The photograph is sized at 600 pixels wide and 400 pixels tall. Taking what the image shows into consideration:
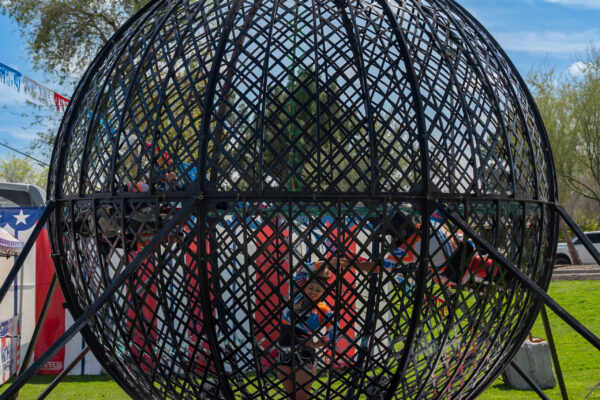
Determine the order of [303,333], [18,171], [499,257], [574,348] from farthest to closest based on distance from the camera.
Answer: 1. [18,171]
2. [574,348]
3. [303,333]
4. [499,257]

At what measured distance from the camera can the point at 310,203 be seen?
2.33m

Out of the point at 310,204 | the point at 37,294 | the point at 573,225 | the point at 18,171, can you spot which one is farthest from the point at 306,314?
Result: the point at 18,171

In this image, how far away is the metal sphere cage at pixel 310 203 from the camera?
2.30m

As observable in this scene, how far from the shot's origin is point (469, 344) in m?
2.60

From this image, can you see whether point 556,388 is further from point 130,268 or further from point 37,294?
point 37,294

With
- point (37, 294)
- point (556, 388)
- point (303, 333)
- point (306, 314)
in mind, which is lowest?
point (556, 388)

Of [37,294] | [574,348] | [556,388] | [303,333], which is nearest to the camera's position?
[303,333]

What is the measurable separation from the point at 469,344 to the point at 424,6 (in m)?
1.56

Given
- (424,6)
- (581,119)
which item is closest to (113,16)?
(424,6)

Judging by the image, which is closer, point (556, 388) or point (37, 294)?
point (556, 388)

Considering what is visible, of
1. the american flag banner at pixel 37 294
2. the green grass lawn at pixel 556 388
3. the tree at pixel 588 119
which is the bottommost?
the green grass lawn at pixel 556 388

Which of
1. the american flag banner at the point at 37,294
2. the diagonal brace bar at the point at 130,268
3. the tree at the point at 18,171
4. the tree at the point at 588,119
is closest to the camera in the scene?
the diagonal brace bar at the point at 130,268

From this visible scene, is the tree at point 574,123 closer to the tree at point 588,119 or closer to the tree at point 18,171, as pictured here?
the tree at point 588,119

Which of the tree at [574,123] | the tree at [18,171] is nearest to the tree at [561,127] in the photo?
the tree at [574,123]
